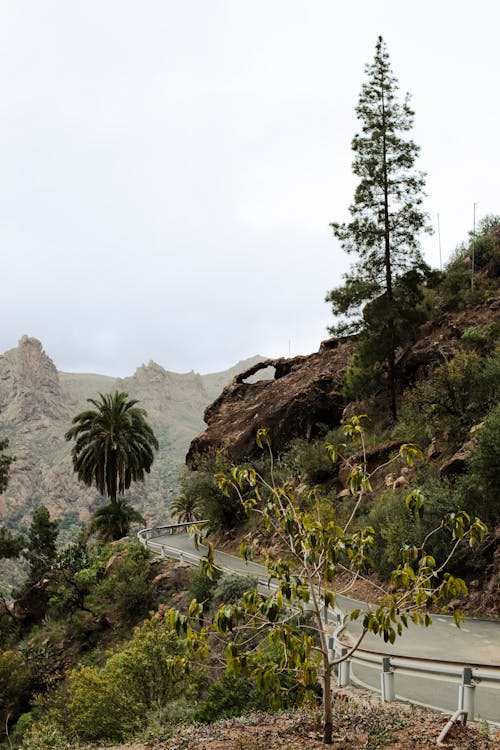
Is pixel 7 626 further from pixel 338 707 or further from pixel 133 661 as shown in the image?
pixel 338 707

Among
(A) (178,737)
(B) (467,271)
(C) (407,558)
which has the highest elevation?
(B) (467,271)

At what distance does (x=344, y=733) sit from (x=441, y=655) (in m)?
6.36

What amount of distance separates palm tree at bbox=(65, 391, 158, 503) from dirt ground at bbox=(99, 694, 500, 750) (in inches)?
1068

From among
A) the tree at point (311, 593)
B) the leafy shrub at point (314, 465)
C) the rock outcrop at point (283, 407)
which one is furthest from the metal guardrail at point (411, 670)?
the rock outcrop at point (283, 407)

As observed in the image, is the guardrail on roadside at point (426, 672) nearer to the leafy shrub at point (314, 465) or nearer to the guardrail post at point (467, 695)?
the guardrail post at point (467, 695)

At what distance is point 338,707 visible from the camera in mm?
9016

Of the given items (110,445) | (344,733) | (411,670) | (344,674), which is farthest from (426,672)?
(110,445)

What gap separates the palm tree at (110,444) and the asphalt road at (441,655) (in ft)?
65.1

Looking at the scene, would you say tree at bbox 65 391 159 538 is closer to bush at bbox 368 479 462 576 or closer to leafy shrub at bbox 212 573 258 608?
leafy shrub at bbox 212 573 258 608

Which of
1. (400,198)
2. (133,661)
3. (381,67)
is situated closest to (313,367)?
(400,198)

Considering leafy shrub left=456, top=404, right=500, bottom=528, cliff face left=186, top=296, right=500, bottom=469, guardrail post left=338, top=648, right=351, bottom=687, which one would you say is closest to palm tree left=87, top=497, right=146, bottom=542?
cliff face left=186, top=296, right=500, bottom=469

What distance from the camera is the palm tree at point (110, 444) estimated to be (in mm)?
35344

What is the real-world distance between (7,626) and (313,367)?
24822mm

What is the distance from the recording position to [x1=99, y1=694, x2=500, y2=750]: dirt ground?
673 cm
